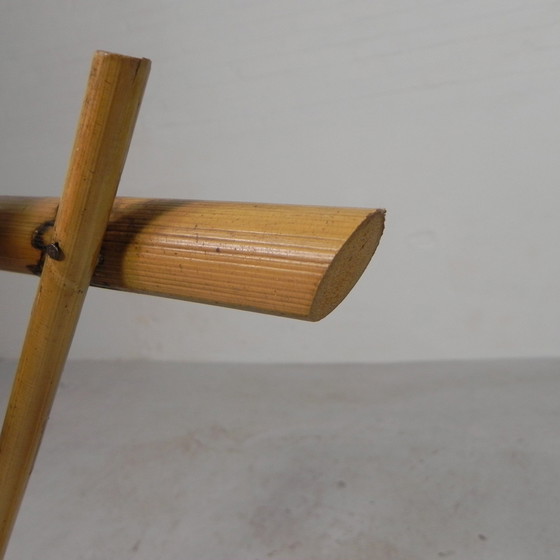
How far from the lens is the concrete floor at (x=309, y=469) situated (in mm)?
1107

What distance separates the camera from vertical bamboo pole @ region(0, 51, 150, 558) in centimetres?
48

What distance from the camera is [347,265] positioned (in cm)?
47

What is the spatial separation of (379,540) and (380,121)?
109 centimetres

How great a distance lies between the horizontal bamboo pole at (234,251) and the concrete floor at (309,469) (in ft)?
2.27

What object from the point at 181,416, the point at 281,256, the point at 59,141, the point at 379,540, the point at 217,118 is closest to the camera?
the point at 281,256

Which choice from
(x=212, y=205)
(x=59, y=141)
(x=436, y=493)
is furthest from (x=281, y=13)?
(x=212, y=205)

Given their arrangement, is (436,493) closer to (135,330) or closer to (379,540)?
(379,540)

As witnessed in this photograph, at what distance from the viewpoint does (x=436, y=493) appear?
120cm

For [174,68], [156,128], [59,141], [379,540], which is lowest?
[379,540]

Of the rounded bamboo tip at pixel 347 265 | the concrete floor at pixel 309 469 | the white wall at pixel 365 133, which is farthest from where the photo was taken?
the white wall at pixel 365 133

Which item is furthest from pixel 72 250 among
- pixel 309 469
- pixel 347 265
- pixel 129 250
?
pixel 309 469

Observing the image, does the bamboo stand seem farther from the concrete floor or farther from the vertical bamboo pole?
the concrete floor

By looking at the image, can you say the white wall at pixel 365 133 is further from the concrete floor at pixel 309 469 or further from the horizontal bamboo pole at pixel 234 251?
the horizontal bamboo pole at pixel 234 251

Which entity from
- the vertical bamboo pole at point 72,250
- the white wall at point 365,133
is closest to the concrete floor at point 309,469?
the white wall at point 365,133
